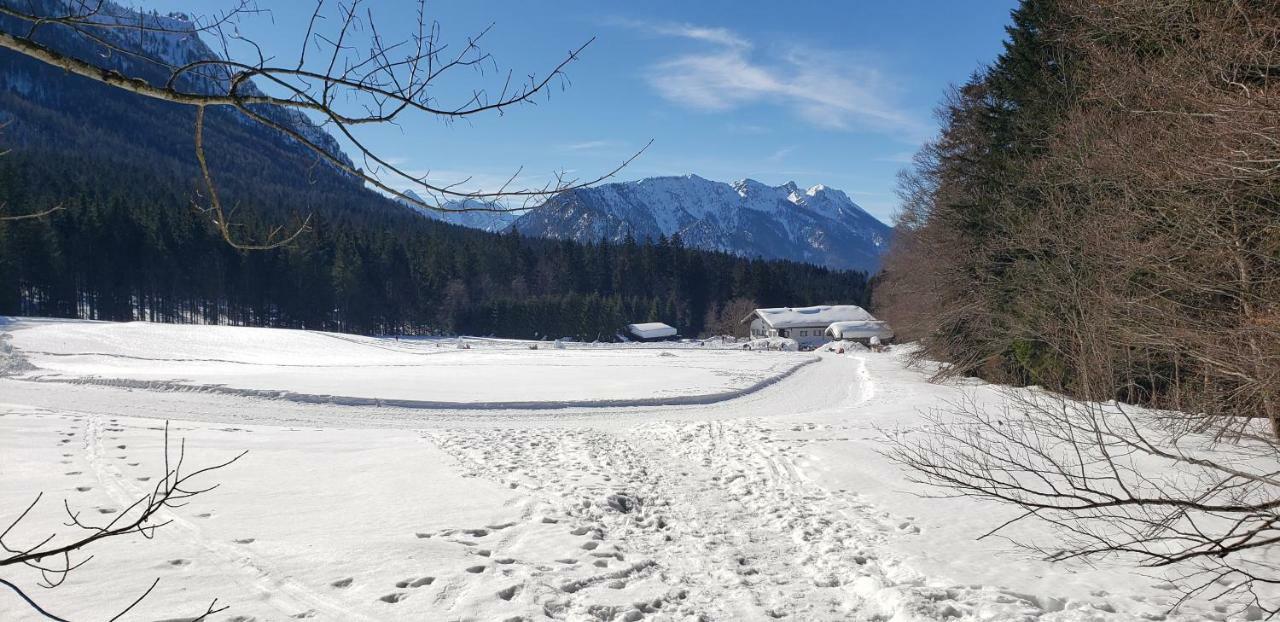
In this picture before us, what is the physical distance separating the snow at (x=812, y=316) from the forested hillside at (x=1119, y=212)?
5201cm

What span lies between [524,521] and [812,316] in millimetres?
76185

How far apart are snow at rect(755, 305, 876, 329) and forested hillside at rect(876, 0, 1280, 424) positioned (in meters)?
52.0

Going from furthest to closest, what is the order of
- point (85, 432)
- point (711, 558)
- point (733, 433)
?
point (733, 433)
point (85, 432)
point (711, 558)

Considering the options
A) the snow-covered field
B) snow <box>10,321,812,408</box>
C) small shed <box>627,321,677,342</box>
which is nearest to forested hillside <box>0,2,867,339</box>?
small shed <box>627,321,677,342</box>

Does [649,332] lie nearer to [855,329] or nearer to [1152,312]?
[855,329]

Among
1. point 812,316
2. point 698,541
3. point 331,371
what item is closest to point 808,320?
point 812,316

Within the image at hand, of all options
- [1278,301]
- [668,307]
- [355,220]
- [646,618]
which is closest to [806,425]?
[1278,301]

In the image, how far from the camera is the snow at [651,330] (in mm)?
81750

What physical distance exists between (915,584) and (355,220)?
13215 centimetres

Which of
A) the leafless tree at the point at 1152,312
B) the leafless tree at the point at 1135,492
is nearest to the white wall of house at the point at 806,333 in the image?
the leafless tree at the point at 1152,312

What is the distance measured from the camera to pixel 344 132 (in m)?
2.53

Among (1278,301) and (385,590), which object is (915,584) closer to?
(385,590)

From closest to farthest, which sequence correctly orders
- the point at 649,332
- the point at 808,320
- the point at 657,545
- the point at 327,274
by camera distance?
the point at 657,545
the point at 327,274
the point at 808,320
the point at 649,332

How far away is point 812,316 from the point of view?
79.2 m
